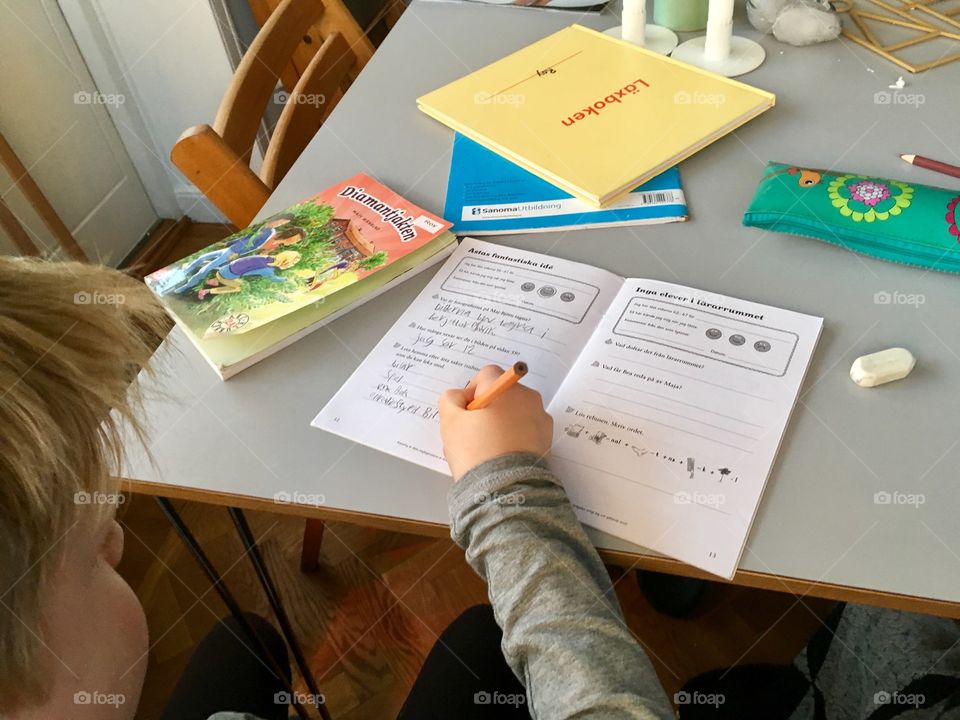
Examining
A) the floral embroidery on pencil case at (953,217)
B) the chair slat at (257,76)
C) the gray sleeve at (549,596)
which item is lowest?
the gray sleeve at (549,596)

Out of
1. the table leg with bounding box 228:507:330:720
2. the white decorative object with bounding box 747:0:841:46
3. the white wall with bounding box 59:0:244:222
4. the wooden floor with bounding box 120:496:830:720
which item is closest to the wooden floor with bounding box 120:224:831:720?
the wooden floor with bounding box 120:496:830:720

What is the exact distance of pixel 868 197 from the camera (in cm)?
78

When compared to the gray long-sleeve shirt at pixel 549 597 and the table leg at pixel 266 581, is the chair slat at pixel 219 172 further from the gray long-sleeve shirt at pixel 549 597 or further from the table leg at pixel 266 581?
the gray long-sleeve shirt at pixel 549 597

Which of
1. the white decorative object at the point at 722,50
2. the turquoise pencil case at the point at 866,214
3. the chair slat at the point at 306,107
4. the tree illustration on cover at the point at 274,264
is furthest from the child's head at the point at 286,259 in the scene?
the white decorative object at the point at 722,50

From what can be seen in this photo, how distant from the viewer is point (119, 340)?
55 cm

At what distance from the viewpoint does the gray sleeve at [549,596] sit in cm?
56

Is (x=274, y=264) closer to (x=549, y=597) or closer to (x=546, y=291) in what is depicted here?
(x=546, y=291)

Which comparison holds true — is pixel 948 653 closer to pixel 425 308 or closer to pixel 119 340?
pixel 425 308

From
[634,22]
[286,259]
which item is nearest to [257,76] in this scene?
[286,259]

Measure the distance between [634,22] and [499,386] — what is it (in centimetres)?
65

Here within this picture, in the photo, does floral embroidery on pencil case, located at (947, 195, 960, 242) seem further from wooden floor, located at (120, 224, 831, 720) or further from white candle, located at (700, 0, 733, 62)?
wooden floor, located at (120, 224, 831, 720)

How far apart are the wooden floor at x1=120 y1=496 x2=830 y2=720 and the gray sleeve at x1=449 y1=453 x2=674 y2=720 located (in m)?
0.71

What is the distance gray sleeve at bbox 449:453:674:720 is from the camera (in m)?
0.56

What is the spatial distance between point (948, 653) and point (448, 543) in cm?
79
